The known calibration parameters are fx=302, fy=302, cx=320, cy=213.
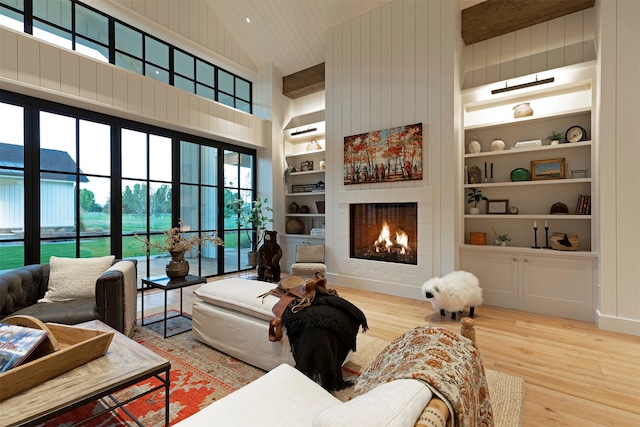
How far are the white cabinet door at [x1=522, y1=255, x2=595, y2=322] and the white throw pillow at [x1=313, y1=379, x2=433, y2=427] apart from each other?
350cm

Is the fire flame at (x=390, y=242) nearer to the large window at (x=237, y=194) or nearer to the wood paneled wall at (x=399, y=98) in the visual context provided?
the wood paneled wall at (x=399, y=98)

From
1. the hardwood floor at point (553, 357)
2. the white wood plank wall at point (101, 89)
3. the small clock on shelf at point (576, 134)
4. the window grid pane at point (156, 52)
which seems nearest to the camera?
the hardwood floor at point (553, 357)

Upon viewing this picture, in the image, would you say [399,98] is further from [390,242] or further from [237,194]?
[237,194]

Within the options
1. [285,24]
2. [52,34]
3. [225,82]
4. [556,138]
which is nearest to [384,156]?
[556,138]

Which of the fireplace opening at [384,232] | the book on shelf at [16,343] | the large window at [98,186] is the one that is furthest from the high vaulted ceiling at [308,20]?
the book on shelf at [16,343]

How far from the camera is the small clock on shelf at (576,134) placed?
11.4 ft

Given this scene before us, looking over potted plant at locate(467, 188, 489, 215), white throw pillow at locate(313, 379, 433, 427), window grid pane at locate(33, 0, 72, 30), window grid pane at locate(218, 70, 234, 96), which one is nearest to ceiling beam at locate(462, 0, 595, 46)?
potted plant at locate(467, 188, 489, 215)

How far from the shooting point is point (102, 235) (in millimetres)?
3945

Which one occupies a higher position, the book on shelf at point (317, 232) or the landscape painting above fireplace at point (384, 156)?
the landscape painting above fireplace at point (384, 156)

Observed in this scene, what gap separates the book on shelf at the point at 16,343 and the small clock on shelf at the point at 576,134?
16.1ft

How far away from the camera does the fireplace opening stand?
4246 mm

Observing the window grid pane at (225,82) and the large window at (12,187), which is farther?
the window grid pane at (225,82)

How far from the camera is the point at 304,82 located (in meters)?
5.59

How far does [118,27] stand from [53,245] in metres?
2.98
